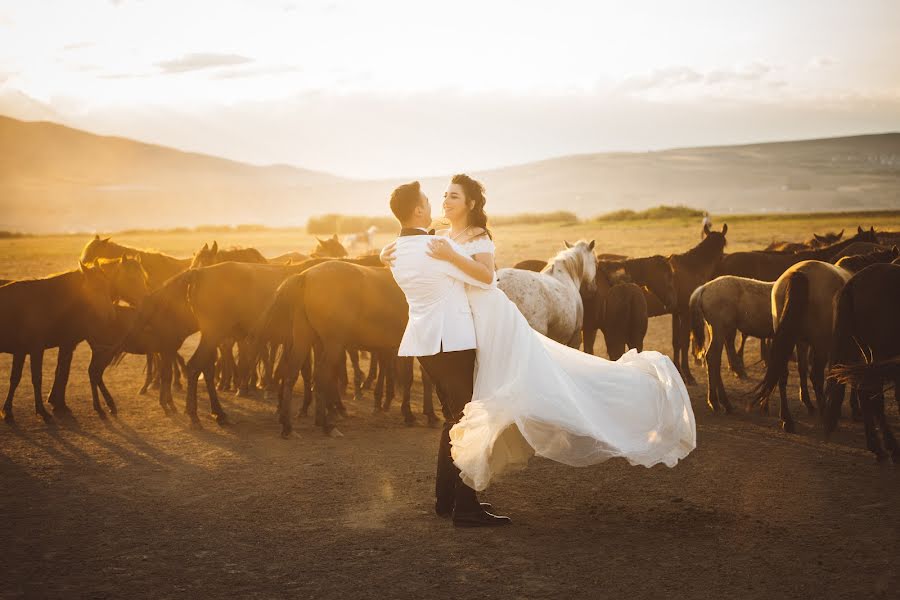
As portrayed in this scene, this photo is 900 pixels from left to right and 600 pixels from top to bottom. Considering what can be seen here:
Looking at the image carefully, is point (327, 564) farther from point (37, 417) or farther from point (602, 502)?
point (37, 417)

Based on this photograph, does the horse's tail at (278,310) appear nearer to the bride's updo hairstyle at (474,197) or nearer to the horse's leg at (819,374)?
the bride's updo hairstyle at (474,197)

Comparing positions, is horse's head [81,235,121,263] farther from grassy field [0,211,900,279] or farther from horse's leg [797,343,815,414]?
grassy field [0,211,900,279]

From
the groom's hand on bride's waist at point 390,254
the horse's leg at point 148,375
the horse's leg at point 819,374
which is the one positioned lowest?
the horse's leg at point 148,375

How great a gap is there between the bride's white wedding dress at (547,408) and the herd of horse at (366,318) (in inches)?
128

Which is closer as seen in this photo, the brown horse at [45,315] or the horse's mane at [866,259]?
the brown horse at [45,315]

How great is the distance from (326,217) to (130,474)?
5332cm

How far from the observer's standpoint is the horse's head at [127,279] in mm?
11188

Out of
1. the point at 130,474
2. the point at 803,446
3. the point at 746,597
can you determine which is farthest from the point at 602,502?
the point at 130,474

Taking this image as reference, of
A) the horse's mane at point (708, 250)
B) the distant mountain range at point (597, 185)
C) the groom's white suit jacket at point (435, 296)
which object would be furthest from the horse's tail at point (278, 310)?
the distant mountain range at point (597, 185)

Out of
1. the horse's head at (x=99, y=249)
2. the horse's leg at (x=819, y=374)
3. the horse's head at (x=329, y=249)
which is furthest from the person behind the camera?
the horse's head at (x=329, y=249)

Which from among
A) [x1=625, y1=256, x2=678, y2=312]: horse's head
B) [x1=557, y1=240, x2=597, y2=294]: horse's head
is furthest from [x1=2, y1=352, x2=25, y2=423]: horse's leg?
[x1=625, y1=256, x2=678, y2=312]: horse's head

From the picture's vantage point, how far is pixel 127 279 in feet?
37.6

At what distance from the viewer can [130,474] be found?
7.70 metres

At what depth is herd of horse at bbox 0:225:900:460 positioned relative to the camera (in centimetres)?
846
